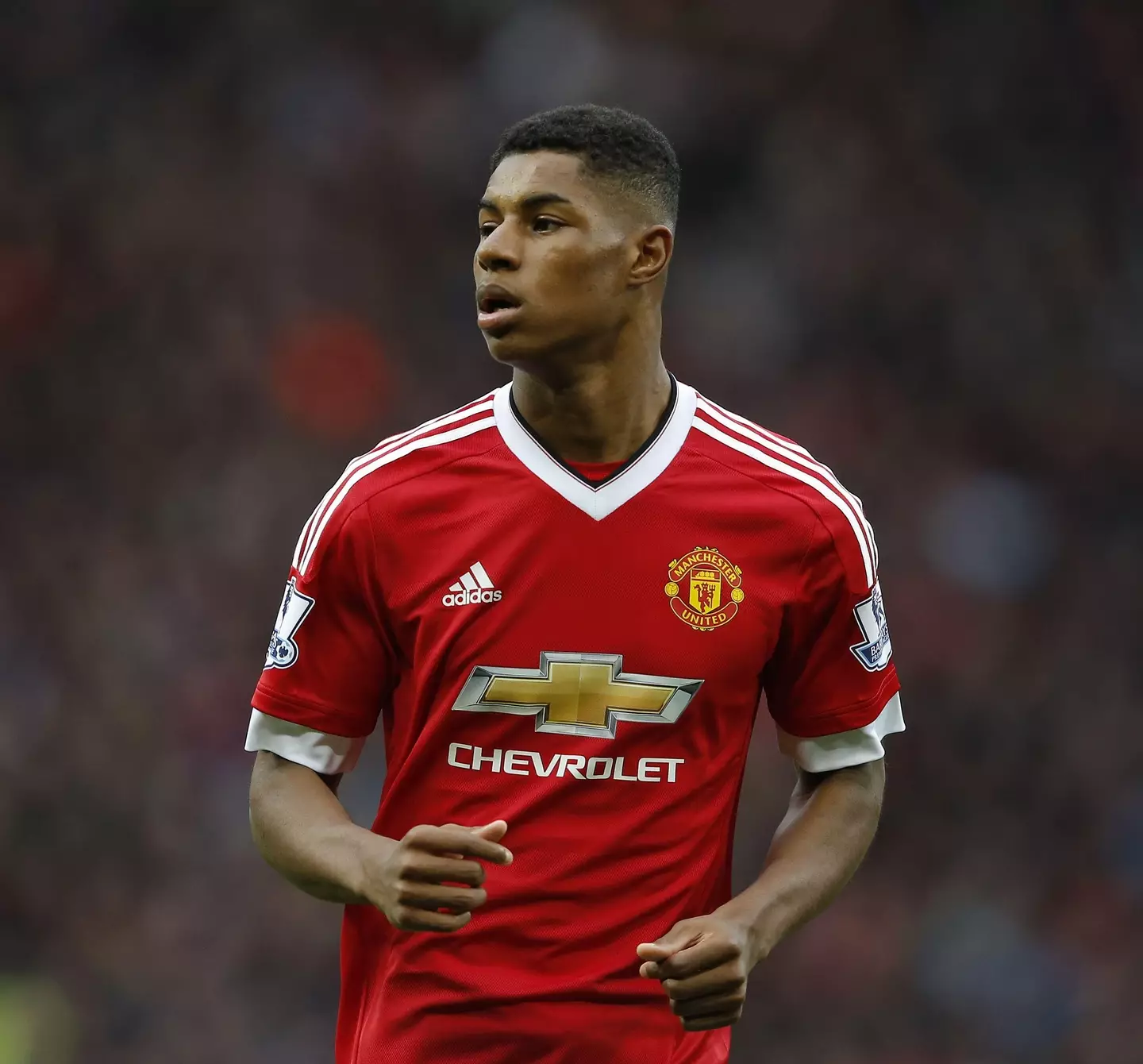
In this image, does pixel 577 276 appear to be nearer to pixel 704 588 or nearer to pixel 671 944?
pixel 704 588

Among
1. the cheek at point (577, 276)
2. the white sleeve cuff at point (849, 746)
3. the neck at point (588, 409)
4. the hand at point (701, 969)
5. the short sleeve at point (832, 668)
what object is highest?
the cheek at point (577, 276)

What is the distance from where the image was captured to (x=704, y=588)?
8.95 ft

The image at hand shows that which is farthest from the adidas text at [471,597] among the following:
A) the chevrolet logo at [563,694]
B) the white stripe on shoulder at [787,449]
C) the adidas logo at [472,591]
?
the white stripe on shoulder at [787,449]

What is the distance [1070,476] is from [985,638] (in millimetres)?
824

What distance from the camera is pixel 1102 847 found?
6832 millimetres

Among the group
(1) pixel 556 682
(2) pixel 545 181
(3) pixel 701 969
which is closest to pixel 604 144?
(2) pixel 545 181

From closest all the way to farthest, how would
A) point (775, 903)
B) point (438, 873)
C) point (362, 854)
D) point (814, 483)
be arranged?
point (438, 873) < point (362, 854) < point (775, 903) < point (814, 483)

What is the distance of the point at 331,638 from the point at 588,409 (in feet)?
1.88

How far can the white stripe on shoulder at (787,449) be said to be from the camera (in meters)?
2.86

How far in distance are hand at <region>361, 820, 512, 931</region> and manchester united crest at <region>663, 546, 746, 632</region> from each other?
1.85ft

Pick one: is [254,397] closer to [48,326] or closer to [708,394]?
[48,326]

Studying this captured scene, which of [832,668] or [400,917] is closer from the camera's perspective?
[400,917]

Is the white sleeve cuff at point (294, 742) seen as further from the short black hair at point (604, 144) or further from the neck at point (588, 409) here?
the short black hair at point (604, 144)

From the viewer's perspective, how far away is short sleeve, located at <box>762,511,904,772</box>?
9.14ft
